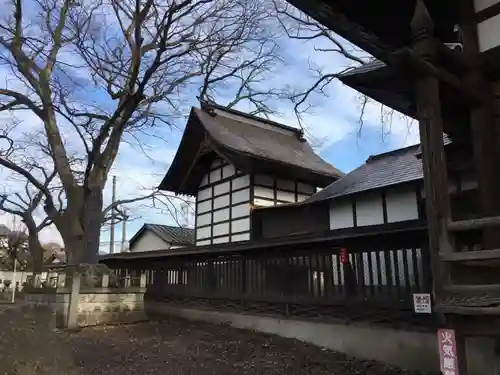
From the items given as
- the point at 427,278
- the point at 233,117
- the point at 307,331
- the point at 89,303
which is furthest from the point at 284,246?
the point at 233,117

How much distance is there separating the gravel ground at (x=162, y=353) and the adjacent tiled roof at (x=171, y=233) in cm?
1762

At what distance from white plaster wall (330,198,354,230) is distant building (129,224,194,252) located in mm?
15055

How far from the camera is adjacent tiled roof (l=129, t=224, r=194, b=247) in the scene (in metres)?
29.2

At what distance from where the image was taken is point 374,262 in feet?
28.7

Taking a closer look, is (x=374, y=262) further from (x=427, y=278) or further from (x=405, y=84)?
(x=405, y=84)

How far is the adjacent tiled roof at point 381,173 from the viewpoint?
13133 millimetres

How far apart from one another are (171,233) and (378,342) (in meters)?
23.2

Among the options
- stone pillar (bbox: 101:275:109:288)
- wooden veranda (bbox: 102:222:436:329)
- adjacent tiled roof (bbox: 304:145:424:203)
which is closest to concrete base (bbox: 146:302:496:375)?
wooden veranda (bbox: 102:222:436:329)

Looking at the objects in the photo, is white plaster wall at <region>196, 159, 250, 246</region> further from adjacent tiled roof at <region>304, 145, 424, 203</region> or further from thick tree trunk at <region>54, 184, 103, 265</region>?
thick tree trunk at <region>54, 184, 103, 265</region>

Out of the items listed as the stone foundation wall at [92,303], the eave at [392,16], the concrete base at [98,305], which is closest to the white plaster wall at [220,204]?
the stone foundation wall at [92,303]

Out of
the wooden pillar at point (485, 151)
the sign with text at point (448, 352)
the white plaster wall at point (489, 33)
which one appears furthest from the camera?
the white plaster wall at point (489, 33)

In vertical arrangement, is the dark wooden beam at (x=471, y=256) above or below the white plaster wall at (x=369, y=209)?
below

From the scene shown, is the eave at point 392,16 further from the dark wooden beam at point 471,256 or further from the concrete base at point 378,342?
the concrete base at point 378,342

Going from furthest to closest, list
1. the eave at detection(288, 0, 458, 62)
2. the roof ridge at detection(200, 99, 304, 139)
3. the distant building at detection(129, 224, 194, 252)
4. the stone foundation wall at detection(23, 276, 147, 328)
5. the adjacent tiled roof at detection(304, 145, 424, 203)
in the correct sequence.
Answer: the distant building at detection(129, 224, 194, 252)
the roof ridge at detection(200, 99, 304, 139)
the adjacent tiled roof at detection(304, 145, 424, 203)
the stone foundation wall at detection(23, 276, 147, 328)
the eave at detection(288, 0, 458, 62)
